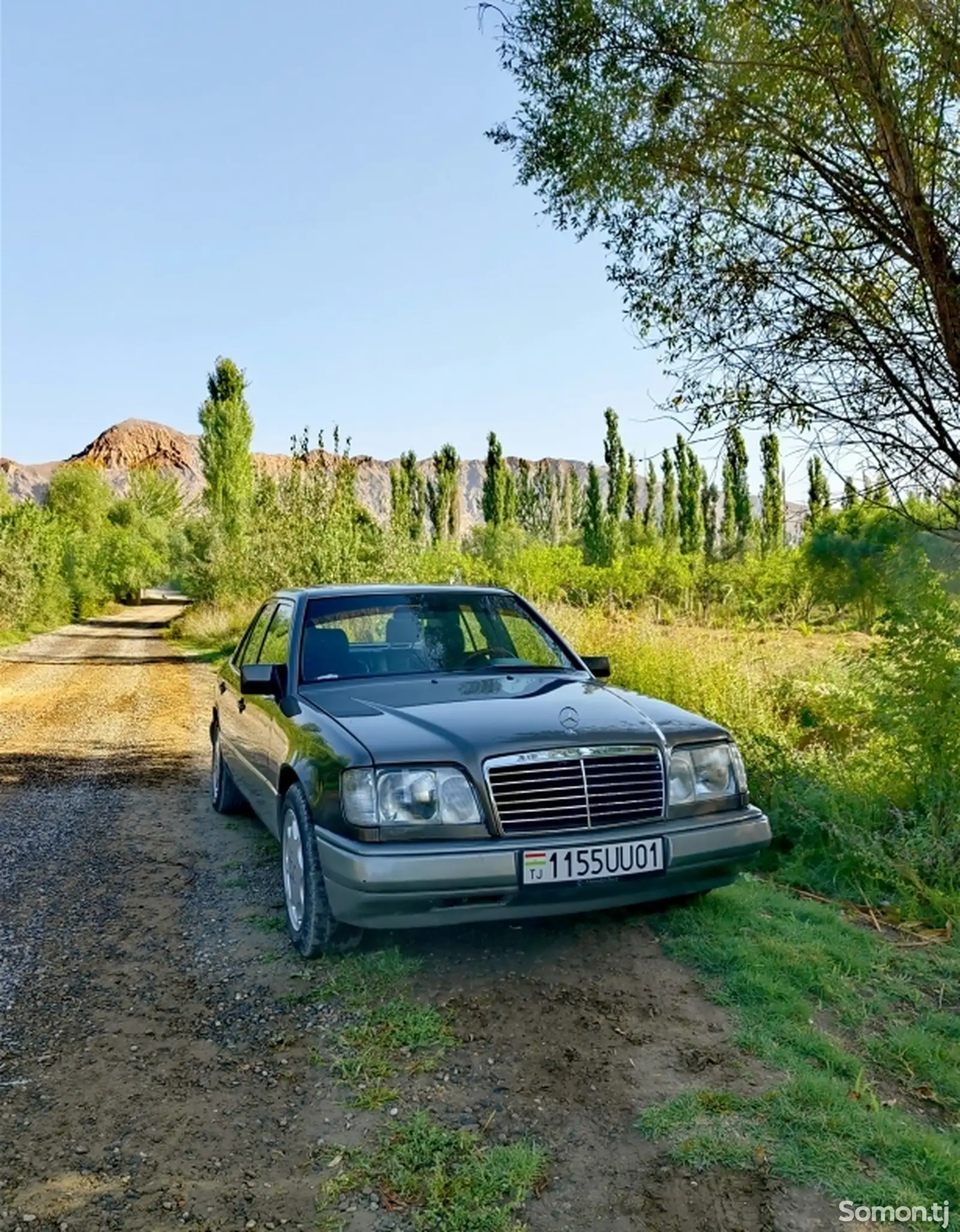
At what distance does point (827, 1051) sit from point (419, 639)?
290 cm

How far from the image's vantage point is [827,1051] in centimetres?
307

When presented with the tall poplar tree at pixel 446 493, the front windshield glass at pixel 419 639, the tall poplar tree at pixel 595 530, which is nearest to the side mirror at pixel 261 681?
the front windshield glass at pixel 419 639

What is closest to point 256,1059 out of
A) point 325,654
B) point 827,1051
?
point 827,1051

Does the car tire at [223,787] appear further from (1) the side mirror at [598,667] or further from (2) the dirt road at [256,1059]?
(1) the side mirror at [598,667]

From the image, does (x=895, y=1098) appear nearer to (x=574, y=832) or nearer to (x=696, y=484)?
(x=574, y=832)

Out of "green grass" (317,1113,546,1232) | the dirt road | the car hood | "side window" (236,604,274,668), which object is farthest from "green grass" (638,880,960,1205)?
"side window" (236,604,274,668)

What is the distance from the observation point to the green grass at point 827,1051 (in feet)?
8.18

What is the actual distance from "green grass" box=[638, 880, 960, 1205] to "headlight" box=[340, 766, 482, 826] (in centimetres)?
122

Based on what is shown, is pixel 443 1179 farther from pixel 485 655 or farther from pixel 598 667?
pixel 598 667

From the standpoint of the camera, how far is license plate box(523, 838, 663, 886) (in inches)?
132

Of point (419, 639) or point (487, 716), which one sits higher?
point (419, 639)

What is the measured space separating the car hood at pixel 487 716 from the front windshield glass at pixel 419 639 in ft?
0.62

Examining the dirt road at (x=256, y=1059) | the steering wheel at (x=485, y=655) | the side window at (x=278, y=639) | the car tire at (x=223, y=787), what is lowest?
the dirt road at (x=256, y=1059)

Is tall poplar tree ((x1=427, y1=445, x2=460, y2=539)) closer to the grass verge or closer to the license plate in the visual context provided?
the grass verge
